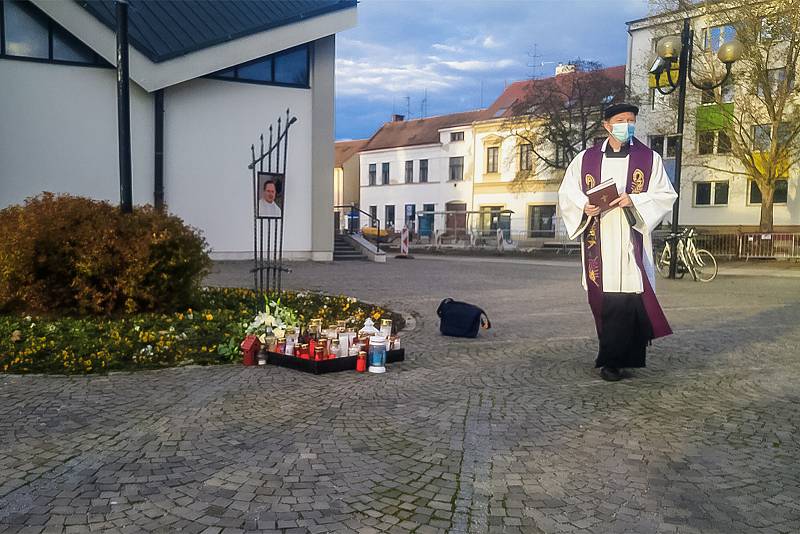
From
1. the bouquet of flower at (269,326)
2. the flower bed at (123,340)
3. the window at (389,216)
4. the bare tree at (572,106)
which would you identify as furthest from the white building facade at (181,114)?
the window at (389,216)

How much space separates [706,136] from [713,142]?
134cm

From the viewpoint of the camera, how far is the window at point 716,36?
27.8 m

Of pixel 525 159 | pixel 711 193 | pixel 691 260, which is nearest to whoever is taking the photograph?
pixel 691 260

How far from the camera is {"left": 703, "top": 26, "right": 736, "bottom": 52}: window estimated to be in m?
27.8

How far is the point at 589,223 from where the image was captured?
5.82 m

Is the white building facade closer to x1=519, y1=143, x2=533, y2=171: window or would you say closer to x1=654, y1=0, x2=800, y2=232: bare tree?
x1=654, y1=0, x2=800, y2=232: bare tree

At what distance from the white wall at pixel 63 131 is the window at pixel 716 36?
23.7 metres

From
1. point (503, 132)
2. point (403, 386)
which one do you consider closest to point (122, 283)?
point (403, 386)

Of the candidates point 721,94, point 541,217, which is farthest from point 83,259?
point 541,217

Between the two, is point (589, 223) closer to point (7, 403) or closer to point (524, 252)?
point (7, 403)

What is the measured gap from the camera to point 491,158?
47.1 meters

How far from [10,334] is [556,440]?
18.9ft

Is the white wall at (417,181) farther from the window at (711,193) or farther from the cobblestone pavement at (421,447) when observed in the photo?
the cobblestone pavement at (421,447)

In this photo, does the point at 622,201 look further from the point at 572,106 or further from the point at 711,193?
the point at 711,193
